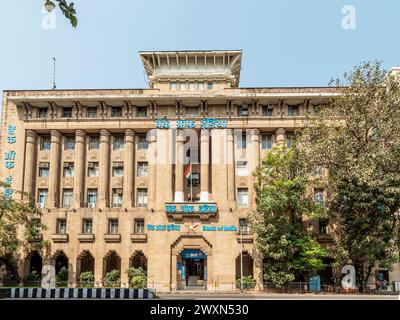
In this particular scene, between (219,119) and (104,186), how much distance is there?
14.5 m

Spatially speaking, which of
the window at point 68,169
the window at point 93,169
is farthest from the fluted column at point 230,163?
the window at point 68,169

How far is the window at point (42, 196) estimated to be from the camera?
5092 centimetres

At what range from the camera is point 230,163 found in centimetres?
4984

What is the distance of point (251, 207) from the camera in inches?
1935

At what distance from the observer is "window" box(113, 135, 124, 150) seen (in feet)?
173

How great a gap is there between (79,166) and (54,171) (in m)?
2.75

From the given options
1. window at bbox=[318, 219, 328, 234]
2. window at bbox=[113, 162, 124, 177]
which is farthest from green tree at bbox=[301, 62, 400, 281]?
window at bbox=[113, 162, 124, 177]

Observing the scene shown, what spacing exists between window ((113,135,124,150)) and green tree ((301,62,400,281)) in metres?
21.4

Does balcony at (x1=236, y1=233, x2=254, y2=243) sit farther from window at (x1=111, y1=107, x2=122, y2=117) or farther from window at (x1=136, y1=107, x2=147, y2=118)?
window at (x1=111, y1=107, x2=122, y2=117)

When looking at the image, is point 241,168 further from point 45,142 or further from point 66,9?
point 66,9

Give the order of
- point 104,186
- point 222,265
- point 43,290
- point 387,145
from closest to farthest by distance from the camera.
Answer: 1. point 43,290
2. point 387,145
3. point 222,265
4. point 104,186

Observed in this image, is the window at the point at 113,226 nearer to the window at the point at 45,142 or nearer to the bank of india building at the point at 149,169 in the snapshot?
the bank of india building at the point at 149,169
